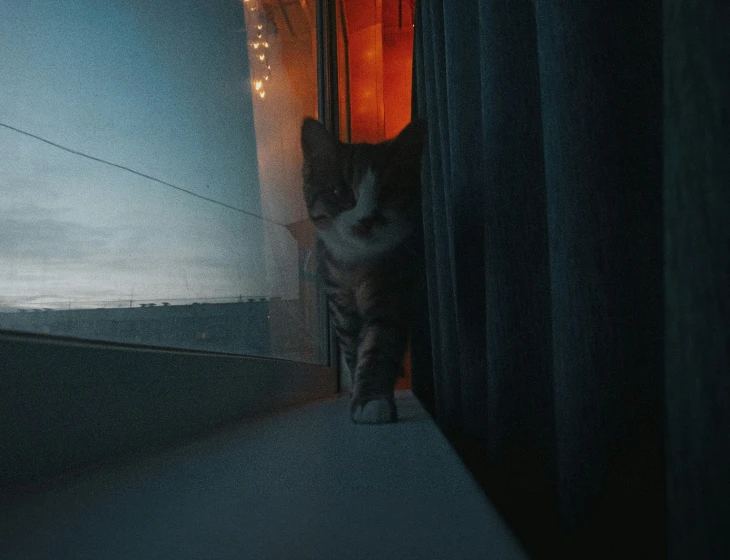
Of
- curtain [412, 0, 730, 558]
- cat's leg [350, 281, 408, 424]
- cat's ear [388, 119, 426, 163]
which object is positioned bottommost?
cat's leg [350, 281, 408, 424]

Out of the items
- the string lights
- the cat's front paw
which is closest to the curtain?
the cat's front paw

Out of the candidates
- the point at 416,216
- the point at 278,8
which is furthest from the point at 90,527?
the point at 278,8

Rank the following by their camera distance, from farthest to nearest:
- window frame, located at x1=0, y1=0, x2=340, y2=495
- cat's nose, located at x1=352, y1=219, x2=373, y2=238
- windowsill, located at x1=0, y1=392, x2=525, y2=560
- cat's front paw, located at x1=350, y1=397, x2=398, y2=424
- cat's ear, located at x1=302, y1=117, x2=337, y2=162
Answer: cat's ear, located at x1=302, y1=117, x2=337, y2=162, cat's nose, located at x1=352, y1=219, x2=373, y2=238, cat's front paw, located at x1=350, y1=397, x2=398, y2=424, window frame, located at x1=0, y1=0, x2=340, y2=495, windowsill, located at x1=0, y1=392, x2=525, y2=560

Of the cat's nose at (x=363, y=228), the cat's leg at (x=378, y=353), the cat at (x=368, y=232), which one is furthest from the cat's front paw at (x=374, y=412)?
the cat's nose at (x=363, y=228)

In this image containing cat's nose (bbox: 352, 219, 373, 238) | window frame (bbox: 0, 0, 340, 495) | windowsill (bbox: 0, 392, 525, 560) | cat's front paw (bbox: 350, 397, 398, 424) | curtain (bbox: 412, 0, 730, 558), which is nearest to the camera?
curtain (bbox: 412, 0, 730, 558)

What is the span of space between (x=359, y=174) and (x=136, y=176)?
0.56m

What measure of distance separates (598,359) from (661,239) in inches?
2.9

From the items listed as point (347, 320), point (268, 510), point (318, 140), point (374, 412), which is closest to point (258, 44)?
Result: point (318, 140)

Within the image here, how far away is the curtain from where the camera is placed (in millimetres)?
177

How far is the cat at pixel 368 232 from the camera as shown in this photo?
1.12m

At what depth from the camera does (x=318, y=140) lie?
1.22m

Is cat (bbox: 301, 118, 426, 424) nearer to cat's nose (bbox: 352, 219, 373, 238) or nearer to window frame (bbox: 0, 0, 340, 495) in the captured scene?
cat's nose (bbox: 352, 219, 373, 238)

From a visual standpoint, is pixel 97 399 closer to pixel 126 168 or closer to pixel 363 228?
pixel 126 168

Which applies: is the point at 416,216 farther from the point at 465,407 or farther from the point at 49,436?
the point at 49,436
